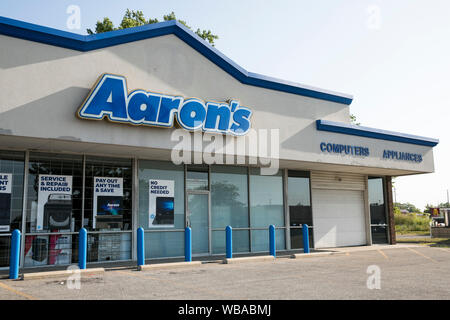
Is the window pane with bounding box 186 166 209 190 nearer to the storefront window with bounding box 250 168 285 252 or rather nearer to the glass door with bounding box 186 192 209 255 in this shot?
the glass door with bounding box 186 192 209 255

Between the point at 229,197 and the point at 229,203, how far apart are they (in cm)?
23

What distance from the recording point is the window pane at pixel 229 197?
632 inches

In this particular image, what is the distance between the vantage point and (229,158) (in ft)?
48.3

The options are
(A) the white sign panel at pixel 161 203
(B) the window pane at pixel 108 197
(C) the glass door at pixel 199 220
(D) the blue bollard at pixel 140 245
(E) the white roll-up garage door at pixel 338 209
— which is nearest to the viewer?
(D) the blue bollard at pixel 140 245

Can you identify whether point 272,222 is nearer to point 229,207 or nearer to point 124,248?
point 229,207

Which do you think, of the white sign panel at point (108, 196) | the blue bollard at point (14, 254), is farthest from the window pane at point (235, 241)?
the blue bollard at point (14, 254)

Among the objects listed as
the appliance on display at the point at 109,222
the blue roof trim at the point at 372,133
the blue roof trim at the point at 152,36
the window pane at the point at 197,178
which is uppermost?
the blue roof trim at the point at 152,36

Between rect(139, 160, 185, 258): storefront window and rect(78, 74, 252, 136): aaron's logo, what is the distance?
258cm

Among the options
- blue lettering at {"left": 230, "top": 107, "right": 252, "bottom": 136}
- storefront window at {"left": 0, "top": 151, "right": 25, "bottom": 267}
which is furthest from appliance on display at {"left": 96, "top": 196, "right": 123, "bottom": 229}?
blue lettering at {"left": 230, "top": 107, "right": 252, "bottom": 136}

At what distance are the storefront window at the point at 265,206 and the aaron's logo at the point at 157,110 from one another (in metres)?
3.60

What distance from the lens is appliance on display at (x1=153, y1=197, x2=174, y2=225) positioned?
48.0 feet

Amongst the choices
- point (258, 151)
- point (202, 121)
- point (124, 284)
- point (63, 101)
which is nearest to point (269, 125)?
point (258, 151)

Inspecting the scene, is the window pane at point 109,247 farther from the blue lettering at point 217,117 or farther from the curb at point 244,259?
the blue lettering at point 217,117

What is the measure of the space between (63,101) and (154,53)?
3262 millimetres
